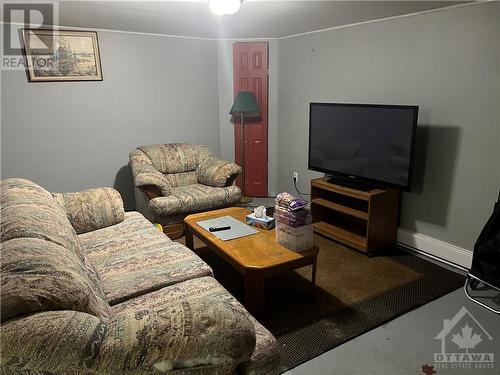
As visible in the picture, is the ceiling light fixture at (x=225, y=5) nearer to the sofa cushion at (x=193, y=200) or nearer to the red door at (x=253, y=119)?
the sofa cushion at (x=193, y=200)

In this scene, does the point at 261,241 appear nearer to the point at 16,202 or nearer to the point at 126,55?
the point at 16,202

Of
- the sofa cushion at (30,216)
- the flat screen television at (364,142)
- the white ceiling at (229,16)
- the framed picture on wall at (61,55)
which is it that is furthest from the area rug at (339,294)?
the framed picture on wall at (61,55)

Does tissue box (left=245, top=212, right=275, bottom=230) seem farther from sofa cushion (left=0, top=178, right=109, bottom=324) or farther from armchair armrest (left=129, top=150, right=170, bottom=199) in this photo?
sofa cushion (left=0, top=178, right=109, bottom=324)

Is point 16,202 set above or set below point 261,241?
above

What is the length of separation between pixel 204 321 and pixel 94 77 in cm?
350

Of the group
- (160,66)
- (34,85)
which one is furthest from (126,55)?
(34,85)

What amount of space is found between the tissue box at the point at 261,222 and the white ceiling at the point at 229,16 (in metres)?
1.58

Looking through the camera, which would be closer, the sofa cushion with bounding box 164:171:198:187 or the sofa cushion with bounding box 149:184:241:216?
the sofa cushion with bounding box 149:184:241:216

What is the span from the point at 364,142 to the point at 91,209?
7.51ft

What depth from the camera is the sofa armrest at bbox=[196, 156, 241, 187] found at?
378cm

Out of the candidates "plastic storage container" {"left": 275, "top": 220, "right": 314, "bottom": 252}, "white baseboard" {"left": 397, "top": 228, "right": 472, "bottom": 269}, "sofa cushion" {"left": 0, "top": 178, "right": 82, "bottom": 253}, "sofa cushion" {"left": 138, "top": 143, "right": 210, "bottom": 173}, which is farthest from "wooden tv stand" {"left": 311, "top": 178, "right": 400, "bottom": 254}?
"sofa cushion" {"left": 0, "top": 178, "right": 82, "bottom": 253}

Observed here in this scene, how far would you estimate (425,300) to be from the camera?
2447 mm

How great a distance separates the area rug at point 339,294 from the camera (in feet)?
6.93
